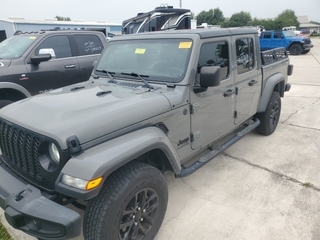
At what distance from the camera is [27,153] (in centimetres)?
215

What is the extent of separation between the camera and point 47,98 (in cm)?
268

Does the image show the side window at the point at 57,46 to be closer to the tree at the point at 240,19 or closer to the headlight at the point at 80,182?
the headlight at the point at 80,182

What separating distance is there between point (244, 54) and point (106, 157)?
109 inches

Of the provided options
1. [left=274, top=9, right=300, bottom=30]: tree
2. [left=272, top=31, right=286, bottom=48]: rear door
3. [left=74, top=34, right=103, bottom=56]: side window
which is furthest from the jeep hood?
[left=274, top=9, right=300, bottom=30]: tree

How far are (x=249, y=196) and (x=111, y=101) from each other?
1998mm

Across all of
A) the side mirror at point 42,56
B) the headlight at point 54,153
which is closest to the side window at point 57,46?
the side mirror at point 42,56

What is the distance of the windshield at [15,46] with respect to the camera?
511cm

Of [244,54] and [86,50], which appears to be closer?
[244,54]

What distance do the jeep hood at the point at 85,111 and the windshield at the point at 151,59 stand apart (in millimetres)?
316

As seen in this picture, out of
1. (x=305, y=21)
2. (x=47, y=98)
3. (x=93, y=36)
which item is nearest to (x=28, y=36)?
(x=93, y=36)

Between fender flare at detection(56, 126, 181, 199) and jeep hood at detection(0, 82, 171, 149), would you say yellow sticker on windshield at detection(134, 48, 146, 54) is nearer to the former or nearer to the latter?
jeep hood at detection(0, 82, 171, 149)

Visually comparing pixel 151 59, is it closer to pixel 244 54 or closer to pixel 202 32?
pixel 202 32

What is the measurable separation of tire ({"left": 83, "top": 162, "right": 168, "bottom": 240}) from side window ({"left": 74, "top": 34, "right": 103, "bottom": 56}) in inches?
171

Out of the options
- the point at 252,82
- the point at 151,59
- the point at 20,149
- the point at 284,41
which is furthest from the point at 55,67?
the point at 284,41
